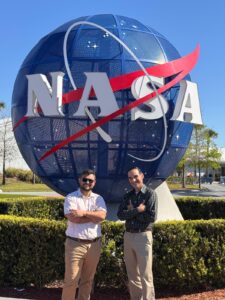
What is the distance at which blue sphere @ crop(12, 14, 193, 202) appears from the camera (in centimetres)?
724

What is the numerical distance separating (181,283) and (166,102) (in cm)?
280

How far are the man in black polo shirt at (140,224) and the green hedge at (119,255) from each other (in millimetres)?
994

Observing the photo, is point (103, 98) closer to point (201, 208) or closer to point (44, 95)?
point (44, 95)

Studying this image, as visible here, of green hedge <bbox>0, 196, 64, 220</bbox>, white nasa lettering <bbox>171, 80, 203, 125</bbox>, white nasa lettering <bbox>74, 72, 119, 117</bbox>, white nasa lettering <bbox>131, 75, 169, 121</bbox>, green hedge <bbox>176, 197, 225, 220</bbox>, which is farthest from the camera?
green hedge <bbox>176, 197, 225, 220</bbox>

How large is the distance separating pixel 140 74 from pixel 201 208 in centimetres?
531

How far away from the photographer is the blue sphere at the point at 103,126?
7.24m

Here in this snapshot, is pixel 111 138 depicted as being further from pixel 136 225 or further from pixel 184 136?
pixel 136 225

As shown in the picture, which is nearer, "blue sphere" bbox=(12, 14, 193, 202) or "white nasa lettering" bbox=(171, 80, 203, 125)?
"blue sphere" bbox=(12, 14, 193, 202)

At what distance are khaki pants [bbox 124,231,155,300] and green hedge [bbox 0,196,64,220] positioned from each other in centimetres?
612

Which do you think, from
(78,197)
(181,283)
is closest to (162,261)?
(181,283)

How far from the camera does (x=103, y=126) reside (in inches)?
281

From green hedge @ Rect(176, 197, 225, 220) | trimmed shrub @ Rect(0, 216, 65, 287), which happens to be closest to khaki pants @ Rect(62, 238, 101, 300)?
trimmed shrub @ Rect(0, 216, 65, 287)

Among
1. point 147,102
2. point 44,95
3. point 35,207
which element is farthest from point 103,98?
point 35,207

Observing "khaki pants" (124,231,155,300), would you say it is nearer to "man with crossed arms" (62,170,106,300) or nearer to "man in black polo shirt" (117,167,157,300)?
"man in black polo shirt" (117,167,157,300)
